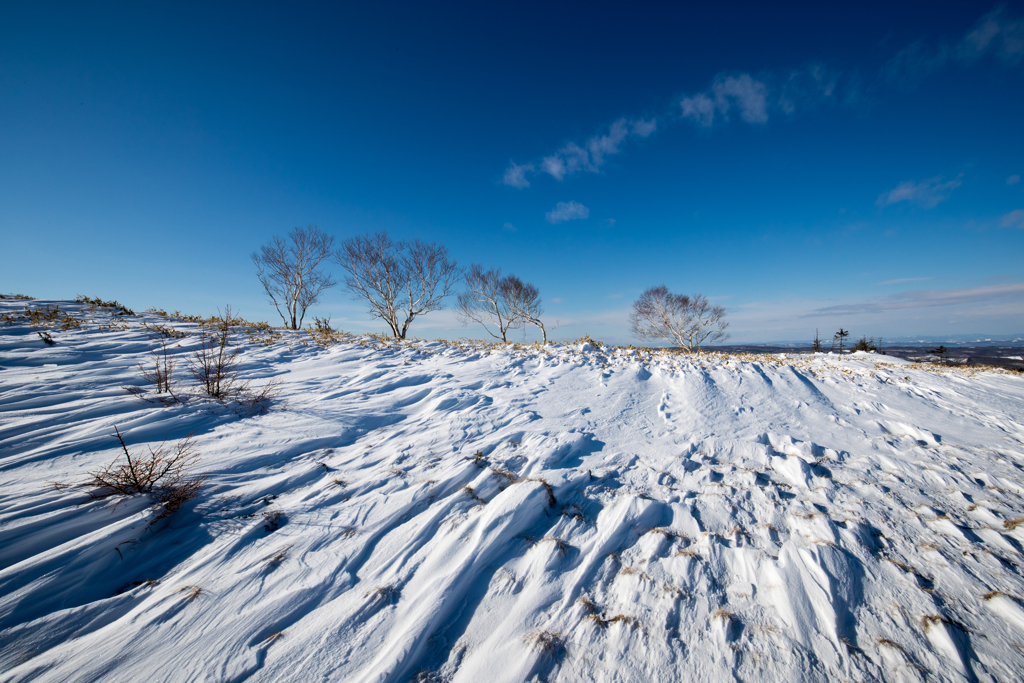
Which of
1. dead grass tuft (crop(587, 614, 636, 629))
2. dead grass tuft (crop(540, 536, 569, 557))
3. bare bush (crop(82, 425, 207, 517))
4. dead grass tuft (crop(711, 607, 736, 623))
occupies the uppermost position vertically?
bare bush (crop(82, 425, 207, 517))

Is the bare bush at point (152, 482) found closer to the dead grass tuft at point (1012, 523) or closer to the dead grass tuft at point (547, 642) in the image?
the dead grass tuft at point (547, 642)

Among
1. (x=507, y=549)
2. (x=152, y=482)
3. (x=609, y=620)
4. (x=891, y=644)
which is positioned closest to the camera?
(x=891, y=644)

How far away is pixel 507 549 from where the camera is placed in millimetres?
2359

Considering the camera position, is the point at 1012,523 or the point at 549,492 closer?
the point at 1012,523

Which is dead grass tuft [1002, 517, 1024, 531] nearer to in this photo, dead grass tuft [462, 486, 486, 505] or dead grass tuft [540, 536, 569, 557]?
dead grass tuft [540, 536, 569, 557]

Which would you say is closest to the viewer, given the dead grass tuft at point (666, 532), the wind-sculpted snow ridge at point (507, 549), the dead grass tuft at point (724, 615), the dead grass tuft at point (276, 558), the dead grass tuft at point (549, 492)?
the wind-sculpted snow ridge at point (507, 549)

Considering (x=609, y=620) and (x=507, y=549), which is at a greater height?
(x=507, y=549)

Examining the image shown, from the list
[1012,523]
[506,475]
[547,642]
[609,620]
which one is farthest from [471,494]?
[1012,523]

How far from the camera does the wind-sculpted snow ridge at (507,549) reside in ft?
5.61

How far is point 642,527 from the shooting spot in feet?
8.59

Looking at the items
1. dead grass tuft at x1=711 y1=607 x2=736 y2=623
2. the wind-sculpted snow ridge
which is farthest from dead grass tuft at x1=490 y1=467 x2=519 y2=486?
dead grass tuft at x1=711 y1=607 x2=736 y2=623

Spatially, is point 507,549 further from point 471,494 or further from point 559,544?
point 471,494

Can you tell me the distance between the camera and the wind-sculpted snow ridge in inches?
67.3

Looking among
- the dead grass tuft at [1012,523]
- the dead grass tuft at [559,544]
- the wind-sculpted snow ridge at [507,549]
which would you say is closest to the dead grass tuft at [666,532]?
the wind-sculpted snow ridge at [507,549]
